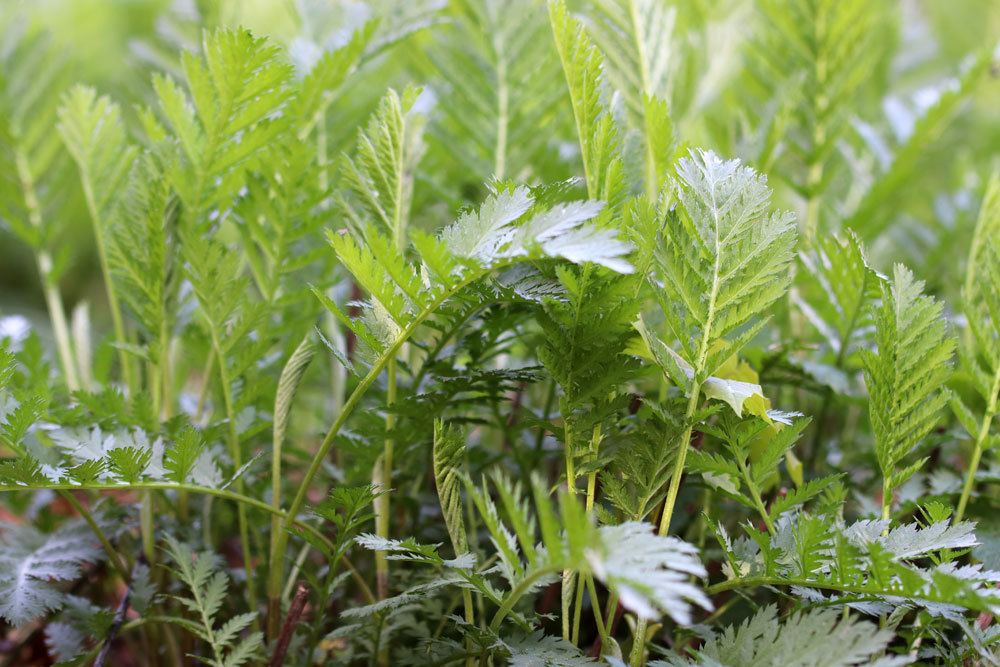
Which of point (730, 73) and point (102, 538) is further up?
point (730, 73)

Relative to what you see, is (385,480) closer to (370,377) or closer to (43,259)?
(370,377)

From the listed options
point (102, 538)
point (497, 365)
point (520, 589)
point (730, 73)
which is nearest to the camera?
point (520, 589)

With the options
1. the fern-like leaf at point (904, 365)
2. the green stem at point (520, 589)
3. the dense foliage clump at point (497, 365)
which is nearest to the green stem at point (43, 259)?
the dense foliage clump at point (497, 365)

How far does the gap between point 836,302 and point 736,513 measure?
0.17 meters

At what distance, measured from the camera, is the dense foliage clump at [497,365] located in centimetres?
38

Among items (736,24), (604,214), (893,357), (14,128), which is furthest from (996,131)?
(14,128)

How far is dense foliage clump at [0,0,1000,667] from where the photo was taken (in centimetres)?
38

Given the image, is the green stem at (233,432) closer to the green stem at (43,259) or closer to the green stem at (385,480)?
the green stem at (385,480)

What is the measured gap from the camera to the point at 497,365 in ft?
1.99

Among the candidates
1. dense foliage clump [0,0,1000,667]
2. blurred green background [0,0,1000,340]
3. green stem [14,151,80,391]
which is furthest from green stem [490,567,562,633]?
green stem [14,151,80,391]

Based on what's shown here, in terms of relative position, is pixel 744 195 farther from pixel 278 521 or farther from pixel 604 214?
pixel 278 521

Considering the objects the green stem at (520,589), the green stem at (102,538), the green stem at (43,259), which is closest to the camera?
the green stem at (520,589)

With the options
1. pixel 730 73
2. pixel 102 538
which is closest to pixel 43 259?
pixel 102 538

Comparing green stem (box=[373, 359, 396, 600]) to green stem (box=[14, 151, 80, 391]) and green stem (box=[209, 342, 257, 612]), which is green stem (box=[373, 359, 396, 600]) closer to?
green stem (box=[209, 342, 257, 612])
